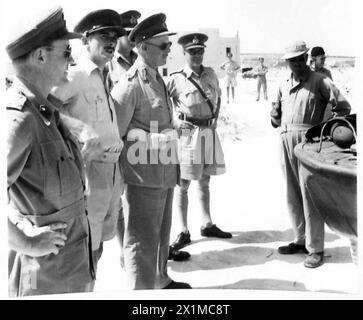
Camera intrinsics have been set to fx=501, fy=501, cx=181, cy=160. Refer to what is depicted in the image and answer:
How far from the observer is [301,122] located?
4.11 meters

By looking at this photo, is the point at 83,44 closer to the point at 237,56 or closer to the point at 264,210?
the point at 237,56

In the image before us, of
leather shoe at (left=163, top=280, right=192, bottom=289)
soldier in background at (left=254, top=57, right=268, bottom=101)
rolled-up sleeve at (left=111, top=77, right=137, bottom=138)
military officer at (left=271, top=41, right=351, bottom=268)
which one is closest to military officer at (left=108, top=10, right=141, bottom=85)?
rolled-up sleeve at (left=111, top=77, right=137, bottom=138)

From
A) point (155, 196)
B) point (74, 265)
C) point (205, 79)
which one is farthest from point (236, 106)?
point (74, 265)

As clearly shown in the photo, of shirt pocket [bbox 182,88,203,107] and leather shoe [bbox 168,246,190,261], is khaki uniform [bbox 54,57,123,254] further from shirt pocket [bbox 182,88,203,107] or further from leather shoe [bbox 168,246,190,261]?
shirt pocket [bbox 182,88,203,107]

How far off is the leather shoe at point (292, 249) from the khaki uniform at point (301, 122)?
0.14 ft

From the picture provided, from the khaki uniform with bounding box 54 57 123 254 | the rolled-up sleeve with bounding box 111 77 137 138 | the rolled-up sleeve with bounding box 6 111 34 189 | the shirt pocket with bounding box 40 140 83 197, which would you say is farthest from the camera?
the rolled-up sleeve with bounding box 111 77 137 138

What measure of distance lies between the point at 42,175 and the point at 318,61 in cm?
248

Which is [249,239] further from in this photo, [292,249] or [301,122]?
[301,122]

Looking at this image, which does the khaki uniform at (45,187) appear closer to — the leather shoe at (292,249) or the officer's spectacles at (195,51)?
the officer's spectacles at (195,51)

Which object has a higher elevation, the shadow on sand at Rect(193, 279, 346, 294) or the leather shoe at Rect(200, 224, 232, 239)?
the leather shoe at Rect(200, 224, 232, 239)

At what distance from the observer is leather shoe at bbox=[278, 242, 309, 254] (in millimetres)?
3876

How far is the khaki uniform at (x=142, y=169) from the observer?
341cm

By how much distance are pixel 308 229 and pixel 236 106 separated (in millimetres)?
1141

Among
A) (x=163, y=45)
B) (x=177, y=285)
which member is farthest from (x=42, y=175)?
(x=177, y=285)
